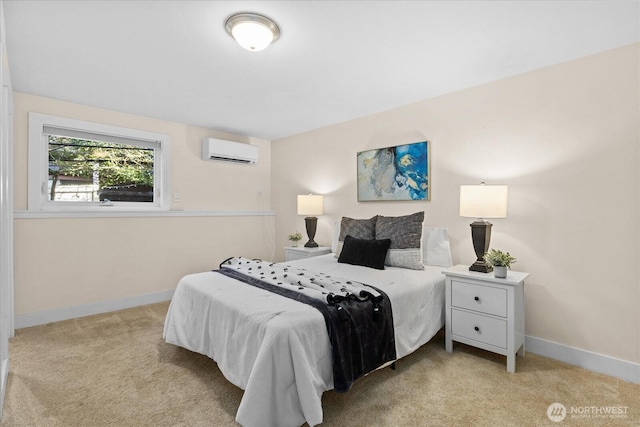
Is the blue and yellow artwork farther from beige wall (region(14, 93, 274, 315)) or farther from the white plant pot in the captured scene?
beige wall (region(14, 93, 274, 315))

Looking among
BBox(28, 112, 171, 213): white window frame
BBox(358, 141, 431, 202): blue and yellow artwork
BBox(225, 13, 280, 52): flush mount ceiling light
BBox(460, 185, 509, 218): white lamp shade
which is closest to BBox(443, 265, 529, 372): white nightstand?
BBox(460, 185, 509, 218): white lamp shade

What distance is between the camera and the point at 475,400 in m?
1.95

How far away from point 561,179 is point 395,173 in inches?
57.6

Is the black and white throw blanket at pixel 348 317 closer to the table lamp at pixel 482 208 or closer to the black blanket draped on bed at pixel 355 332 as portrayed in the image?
the black blanket draped on bed at pixel 355 332

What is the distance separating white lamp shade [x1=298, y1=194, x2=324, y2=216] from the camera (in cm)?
418

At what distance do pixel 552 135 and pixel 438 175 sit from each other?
3.14ft

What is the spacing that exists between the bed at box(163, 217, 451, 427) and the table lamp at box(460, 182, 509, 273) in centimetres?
38

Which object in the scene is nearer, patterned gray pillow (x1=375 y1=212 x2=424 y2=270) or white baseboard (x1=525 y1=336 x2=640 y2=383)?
white baseboard (x1=525 y1=336 x2=640 y2=383)

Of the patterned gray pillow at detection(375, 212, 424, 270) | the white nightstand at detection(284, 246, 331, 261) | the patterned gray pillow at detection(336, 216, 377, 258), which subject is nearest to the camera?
the patterned gray pillow at detection(375, 212, 424, 270)

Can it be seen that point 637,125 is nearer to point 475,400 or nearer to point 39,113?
point 475,400

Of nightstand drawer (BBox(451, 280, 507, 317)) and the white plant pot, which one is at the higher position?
the white plant pot

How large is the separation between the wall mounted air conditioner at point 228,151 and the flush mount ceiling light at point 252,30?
2357 mm

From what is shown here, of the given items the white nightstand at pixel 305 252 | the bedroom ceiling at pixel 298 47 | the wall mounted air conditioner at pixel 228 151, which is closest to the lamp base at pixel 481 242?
the bedroom ceiling at pixel 298 47

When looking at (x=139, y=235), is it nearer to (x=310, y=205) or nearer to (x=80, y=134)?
(x=80, y=134)
